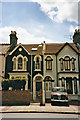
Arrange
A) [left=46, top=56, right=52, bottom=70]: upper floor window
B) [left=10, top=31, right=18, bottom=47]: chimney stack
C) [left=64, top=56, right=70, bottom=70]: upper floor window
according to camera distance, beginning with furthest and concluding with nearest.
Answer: [left=10, top=31, right=18, bottom=47]: chimney stack → [left=46, top=56, right=52, bottom=70]: upper floor window → [left=64, top=56, right=70, bottom=70]: upper floor window

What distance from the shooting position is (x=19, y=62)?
22.1 m

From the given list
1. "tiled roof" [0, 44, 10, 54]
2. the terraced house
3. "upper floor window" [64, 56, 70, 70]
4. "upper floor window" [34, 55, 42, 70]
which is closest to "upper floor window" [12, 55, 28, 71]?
the terraced house

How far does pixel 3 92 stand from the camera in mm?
16484

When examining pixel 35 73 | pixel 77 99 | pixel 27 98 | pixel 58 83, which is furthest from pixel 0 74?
pixel 77 99

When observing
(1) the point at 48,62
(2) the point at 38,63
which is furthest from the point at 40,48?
(1) the point at 48,62

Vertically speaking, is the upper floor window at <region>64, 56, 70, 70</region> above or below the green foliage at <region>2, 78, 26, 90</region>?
above

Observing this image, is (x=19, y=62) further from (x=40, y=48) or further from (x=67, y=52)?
(x=67, y=52)

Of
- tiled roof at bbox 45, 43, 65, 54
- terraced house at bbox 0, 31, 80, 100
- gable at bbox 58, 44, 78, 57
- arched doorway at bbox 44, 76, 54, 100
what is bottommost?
arched doorway at bbox 44, 76, 54, 100

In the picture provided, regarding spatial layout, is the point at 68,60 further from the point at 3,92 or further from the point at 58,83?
the point at 3,92

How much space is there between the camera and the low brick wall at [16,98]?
53.2 feet

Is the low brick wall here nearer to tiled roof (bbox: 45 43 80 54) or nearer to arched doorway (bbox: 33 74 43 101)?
arched doorway (bbox: 33 74 43 101)

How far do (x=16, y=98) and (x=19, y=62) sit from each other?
7.23 meters

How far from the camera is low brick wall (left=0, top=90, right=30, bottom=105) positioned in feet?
53.2

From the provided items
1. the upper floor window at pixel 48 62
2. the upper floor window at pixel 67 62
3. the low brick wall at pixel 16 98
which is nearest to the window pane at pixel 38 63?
the upper floor window at pixel 48 62
